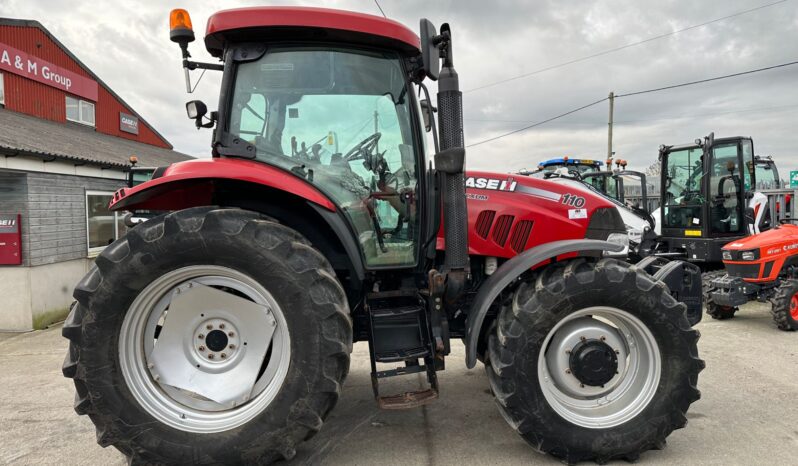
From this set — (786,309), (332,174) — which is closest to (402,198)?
(332,174)

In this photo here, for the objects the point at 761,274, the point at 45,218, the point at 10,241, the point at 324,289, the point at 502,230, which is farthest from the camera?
the point at 45,218

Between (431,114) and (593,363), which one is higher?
(431,114)

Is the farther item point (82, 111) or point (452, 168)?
point (82, 111)

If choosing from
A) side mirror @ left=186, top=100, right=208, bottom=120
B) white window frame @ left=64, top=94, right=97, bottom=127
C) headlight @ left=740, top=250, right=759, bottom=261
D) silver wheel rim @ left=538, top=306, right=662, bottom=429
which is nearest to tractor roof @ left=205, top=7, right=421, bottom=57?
side mirror @ left=186, top=100, right=208, bottom=120

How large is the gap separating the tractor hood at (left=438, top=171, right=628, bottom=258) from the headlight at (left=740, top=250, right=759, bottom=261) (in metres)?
3.83

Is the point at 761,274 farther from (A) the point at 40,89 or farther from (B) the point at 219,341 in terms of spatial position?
(A) the point at 40,89

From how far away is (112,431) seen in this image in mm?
2352

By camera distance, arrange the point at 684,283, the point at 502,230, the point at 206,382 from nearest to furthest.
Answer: the point at 206,382 < the point at 502,230 < the point at 684,283

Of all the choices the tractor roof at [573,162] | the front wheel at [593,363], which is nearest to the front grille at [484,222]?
the front wheel at [593,363]

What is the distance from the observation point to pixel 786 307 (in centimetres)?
554

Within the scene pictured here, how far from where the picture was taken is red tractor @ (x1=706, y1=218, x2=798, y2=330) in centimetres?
572

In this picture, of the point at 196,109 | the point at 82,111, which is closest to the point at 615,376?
Result: the point at 196,109

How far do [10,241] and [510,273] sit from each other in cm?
729

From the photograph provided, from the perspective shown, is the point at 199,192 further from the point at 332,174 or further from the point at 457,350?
the point at 457,350
